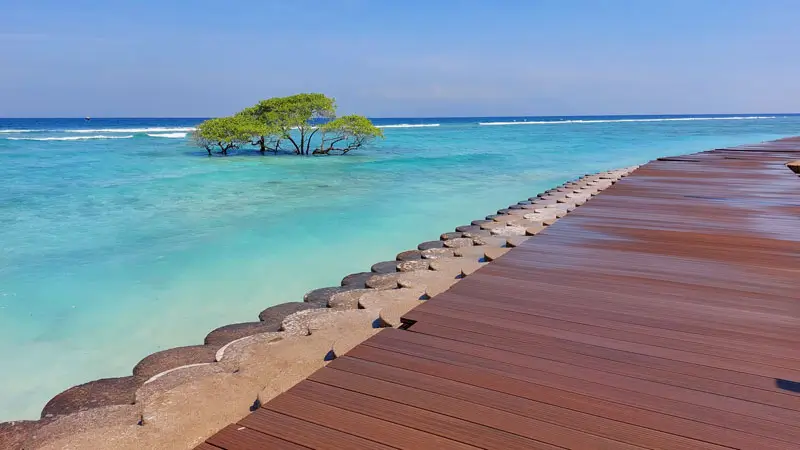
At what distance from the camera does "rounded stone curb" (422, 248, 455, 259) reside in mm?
6710

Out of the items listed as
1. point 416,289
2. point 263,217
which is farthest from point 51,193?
point 416,289

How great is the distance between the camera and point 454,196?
15867 millimetres

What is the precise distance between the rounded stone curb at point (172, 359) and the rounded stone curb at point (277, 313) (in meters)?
0.55

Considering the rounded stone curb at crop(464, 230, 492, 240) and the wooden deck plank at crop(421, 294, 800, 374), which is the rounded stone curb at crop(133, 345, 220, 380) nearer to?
the wooden deck plank at crop(421, 294, 800, 374)

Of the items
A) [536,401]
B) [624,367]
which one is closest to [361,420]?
[536,401]

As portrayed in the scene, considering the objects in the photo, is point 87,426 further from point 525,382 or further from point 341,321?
point 525,382

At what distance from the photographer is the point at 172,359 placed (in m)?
4.20

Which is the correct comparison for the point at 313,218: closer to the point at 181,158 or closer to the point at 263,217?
the point at 263,217

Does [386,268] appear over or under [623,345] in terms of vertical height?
under

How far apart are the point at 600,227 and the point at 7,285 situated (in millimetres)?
7794

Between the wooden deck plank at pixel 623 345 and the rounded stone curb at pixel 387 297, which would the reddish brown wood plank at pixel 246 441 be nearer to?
the wooden deck plank at pixel 623 345

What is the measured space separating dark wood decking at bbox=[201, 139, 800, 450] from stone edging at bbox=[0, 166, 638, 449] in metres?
0.76

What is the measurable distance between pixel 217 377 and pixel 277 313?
176 centimetres

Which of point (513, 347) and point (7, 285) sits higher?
point (513, 347)
